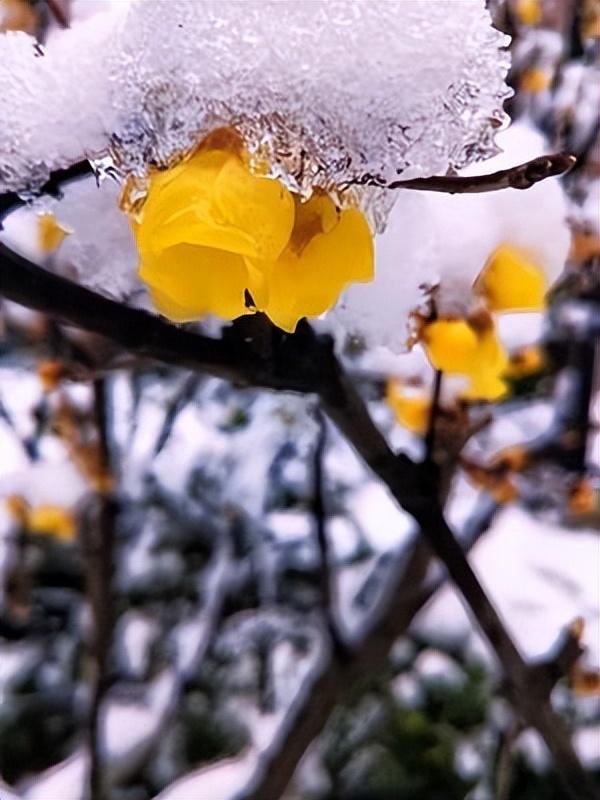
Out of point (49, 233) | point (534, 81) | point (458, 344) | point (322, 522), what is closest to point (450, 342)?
point (458, 344)

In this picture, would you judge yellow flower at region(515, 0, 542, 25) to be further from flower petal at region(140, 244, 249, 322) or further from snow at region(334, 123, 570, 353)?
flower petal at region(140, 244, 249, 322)

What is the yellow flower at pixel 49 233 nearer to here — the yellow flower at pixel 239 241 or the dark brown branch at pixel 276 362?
the dark brown branch at pixel 276 362

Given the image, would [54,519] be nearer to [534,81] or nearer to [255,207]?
[534,81]

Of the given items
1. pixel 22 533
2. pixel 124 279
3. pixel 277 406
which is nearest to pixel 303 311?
pixel 124 279

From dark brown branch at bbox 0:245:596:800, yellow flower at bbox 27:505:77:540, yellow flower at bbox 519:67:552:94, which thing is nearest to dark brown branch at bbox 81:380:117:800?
yellow flower at bbox 27:505:77:540

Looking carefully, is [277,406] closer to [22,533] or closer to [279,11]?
[22,533]

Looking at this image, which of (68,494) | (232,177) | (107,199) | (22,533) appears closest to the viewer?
(232,177)

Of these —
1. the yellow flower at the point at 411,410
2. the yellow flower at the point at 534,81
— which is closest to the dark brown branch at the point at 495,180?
the yellow flower at the point at 411,410

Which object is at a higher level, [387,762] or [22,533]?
[22,533]
